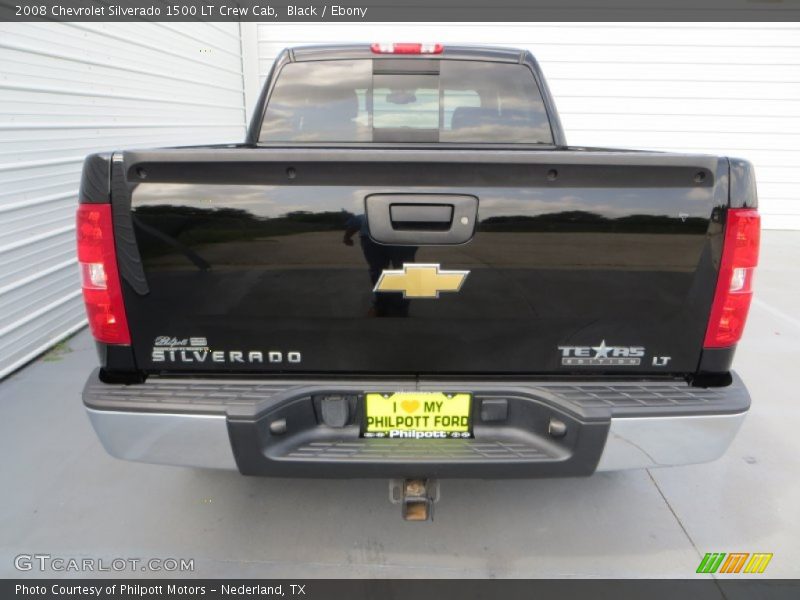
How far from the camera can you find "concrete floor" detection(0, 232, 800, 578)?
217 cm

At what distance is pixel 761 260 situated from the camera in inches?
289

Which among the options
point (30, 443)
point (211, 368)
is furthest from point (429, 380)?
point (30, 443)

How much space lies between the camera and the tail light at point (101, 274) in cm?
171

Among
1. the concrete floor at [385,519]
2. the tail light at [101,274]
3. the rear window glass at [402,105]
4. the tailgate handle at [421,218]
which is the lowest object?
the concrete floor at [385,519]

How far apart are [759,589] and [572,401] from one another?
1205 millimetres

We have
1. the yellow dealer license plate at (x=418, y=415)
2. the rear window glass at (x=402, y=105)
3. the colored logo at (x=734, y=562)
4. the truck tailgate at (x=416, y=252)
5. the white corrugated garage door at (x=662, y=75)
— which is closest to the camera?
the truck tailgate at (x=416, y=252)

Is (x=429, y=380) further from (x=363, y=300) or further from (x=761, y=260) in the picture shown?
(x=761, y=260)

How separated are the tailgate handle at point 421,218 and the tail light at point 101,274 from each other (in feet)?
2.86

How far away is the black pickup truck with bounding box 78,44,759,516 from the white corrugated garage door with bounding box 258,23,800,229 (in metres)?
7.53

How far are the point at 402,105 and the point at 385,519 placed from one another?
7.36ft

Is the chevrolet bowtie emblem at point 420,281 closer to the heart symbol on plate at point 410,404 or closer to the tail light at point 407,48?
the heart symbol on plate at point 410,404

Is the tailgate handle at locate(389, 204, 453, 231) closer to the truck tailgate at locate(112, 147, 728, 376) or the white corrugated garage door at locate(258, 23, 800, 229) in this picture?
the truck tailgate at locate(112, 147, 728, 376)
